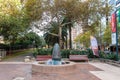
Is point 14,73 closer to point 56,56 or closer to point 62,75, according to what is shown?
point 56,56

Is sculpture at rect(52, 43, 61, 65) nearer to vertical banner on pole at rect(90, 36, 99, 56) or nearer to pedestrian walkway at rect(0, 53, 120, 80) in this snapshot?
pedestrian walkway at rect(0, 53, 120, 80)

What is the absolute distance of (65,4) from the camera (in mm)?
33281

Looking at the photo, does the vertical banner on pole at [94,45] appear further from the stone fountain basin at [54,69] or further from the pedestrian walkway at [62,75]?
the stone fountain basin at [54,69]

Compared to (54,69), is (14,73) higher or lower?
lower

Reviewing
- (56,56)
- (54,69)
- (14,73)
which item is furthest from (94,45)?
(14,73)

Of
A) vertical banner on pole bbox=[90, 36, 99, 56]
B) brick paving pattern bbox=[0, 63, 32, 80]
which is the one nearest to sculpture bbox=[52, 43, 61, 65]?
brick paving pattern bbox=[0, 63, 32, 80]

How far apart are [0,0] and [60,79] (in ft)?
71.0

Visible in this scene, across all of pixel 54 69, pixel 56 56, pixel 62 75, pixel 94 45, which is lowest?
pixel 62 75

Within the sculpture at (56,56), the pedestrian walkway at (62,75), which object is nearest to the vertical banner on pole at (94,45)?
the pedestrian walkway at (62,75)

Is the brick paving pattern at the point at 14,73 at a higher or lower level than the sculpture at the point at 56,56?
lower

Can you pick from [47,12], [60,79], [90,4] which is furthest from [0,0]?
[60,79]

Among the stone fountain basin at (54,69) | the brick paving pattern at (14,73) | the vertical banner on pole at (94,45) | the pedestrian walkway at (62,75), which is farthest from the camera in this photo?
the vertical banner on pole at (94,45)

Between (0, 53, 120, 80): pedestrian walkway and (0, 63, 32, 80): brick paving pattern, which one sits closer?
(0, 53, 120, 80): pedestrian walkway

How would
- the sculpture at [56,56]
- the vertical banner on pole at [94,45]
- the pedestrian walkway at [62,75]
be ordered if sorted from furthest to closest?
the vertical banner on pole at [94,45] → the sculpture at [56,56] → the pedestrian walkway at [62,75]
